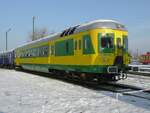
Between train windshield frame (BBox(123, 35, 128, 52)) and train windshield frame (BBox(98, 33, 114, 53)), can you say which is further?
train windshield frame (BBox(123, 35, 128, 52))

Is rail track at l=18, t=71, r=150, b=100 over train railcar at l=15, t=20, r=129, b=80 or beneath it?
beneath

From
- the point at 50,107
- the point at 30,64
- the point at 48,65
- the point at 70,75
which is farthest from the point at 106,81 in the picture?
the point at 30,64

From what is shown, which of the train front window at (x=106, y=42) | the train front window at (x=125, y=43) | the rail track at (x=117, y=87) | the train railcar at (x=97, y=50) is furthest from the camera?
the train front window at (x=125, y=43)

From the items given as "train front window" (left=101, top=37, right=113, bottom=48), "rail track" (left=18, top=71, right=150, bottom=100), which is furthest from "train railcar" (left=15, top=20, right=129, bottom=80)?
"rail track" (left=18, top=71, right=150, bottom=100)

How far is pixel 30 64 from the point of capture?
31.0 m

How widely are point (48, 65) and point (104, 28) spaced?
7.94 m

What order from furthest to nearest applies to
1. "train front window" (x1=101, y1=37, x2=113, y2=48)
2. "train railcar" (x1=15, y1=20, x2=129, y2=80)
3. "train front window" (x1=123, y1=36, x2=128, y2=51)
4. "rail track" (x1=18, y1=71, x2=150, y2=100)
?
1. "train front window" (x1=123, y1=36, x2=128, y2=51)
2. "train front window" (x1=101, y1=37, x2=113, y2=48)
3. "train railcar" (x1=15, y1=20, x2=129, y2=80)
4. "rail track" (x1=18, y1=71, x2=150, y2=100)

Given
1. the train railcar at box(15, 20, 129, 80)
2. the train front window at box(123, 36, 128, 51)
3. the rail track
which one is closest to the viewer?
the rail track

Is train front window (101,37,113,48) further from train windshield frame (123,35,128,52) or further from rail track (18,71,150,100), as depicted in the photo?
rail track (18,71,150,100)

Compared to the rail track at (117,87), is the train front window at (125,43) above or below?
above

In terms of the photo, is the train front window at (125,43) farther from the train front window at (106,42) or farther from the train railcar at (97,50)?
the train front window at (106,42)

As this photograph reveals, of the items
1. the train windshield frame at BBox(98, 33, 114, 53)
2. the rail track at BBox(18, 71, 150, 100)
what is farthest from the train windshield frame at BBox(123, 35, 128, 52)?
the rail track at BBox(18, 71, 150, 100)

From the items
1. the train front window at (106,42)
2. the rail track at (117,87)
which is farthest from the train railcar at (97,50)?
the rail track at (117,87)

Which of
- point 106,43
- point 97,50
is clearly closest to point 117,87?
point 97,50
